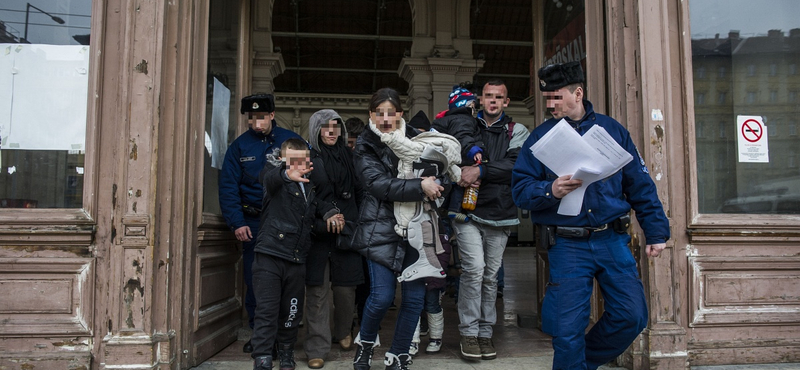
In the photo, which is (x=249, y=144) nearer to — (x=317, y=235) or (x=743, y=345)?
(x=317, y=235)

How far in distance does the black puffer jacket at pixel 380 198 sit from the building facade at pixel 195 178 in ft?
3.95

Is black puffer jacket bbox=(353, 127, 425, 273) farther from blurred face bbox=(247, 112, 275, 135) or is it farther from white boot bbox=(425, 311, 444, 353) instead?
blurred face bbox=(247, 112, 275, 135)

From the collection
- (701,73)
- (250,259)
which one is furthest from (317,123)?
(701,73)

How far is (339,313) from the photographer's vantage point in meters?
4.19

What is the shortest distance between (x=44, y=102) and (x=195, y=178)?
41.5 inches

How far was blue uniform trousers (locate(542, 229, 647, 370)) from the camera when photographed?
2783 millimetres

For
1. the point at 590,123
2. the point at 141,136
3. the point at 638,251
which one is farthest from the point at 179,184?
the point at 638,251

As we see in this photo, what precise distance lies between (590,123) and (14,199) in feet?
11.6

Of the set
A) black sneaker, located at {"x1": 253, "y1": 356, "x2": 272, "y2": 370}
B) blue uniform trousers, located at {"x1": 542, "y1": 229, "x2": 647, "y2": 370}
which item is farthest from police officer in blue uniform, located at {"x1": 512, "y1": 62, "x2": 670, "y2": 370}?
black sneaker, located at {"x1": 253, "y1": 356, "x2": 272, "y2": 370}

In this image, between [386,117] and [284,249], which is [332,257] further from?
[386,117]

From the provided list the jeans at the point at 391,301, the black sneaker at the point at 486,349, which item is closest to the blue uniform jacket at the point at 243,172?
the jeans at the point at 391,301

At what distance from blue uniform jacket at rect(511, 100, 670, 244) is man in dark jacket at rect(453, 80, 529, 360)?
849 millimetres

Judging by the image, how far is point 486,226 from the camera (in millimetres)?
4059

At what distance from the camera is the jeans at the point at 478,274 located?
3.93m
